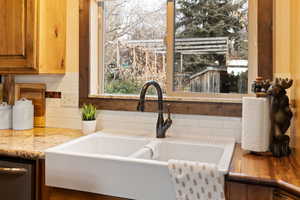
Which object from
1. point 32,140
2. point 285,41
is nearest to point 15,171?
point 32,140

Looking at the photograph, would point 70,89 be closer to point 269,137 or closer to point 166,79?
point 166,79

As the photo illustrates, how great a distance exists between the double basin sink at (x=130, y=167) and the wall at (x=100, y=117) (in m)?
0.12

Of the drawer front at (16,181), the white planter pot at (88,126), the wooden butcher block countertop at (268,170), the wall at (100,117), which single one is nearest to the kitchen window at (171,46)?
the wall at (100,117)

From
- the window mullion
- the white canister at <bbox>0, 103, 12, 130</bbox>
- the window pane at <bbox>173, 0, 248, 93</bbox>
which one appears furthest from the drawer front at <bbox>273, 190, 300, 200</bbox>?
the white canister at <bbox>0, 103, 12, 130</bbox>

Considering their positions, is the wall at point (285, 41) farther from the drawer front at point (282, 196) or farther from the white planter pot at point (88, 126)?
the white planter pot at point (88, 126)

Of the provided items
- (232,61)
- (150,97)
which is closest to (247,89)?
(232,61)

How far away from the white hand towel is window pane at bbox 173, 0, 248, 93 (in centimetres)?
81

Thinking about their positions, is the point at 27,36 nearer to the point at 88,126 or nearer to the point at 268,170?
the point at 88,126

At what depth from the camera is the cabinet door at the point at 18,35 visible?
171 cm

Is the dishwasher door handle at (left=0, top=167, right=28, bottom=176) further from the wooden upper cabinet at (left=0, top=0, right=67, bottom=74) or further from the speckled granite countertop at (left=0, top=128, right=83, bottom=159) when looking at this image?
the wooden upper cabinet at (left=0, top=0, right=67, bottom=74)

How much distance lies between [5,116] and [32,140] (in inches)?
20.6

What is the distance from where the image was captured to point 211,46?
1.77 meters

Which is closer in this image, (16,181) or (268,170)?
(268,170)

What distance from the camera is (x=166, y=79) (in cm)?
185
